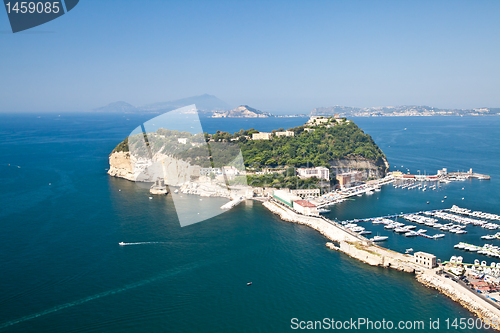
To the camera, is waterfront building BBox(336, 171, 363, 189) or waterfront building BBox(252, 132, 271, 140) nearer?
waterfront building BBox(336, 171, 363, 189)

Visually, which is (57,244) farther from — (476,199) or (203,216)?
(476,199)

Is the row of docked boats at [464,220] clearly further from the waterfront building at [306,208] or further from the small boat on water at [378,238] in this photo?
the waterfront building at [306,208]

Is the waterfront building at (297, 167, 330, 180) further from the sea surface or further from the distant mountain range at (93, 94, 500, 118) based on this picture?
the distant mountain range at (93, 94, 500, 118)

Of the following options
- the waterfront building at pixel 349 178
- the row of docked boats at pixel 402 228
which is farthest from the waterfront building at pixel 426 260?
the waterfront building at pixel 349 178

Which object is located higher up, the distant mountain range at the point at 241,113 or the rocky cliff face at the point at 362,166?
the distant mountain range at the point at 241,113

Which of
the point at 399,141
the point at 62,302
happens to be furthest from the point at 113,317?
the point at 399,141

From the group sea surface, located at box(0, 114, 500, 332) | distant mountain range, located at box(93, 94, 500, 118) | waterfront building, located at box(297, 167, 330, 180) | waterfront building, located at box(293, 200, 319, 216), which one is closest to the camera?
sea surface, located at box(0, 114, 500, 332)

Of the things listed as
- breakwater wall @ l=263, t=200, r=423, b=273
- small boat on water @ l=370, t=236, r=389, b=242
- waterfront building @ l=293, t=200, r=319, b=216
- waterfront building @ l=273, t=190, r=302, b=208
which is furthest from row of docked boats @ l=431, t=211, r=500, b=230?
waterfront building @ l=273, t=190, r=302, b=208
